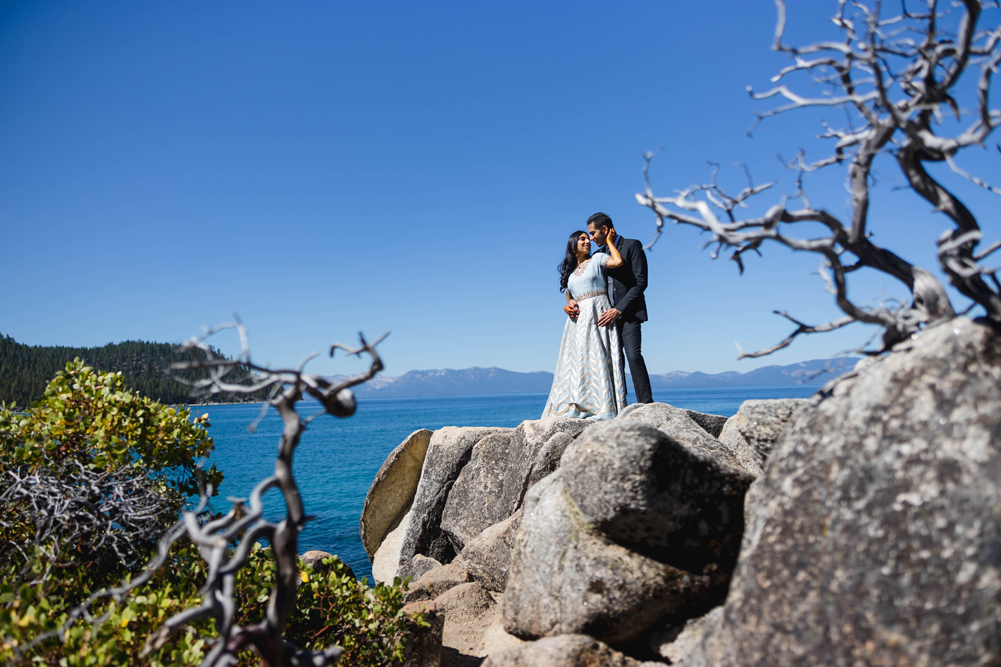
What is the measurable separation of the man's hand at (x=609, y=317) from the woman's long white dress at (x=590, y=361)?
0.09 metres

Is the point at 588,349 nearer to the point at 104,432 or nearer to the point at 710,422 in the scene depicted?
the point at 710,422

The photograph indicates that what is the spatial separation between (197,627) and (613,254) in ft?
25.5

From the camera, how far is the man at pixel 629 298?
9.72 m

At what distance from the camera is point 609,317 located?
991 centimetres

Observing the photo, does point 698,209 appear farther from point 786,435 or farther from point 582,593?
point 582,593

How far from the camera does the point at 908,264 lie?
3.46m

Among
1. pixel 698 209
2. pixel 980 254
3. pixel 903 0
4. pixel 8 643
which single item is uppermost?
pixel 903 0

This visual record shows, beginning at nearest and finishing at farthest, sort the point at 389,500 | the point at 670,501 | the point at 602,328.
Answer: the point at 670,501
the point at 602,328
the point at 389,500

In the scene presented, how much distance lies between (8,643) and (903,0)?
229 inches

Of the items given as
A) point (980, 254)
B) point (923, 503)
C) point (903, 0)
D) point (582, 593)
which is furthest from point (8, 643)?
point (903, 0)

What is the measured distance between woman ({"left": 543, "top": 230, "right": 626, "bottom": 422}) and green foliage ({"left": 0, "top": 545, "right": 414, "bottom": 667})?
4879 millimetres

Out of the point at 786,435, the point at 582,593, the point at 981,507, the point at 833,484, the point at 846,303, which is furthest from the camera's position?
the point at 582,593

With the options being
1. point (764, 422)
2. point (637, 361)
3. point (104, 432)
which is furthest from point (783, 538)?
point (637, 361)

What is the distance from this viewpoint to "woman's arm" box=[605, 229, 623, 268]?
9805 millimetres
